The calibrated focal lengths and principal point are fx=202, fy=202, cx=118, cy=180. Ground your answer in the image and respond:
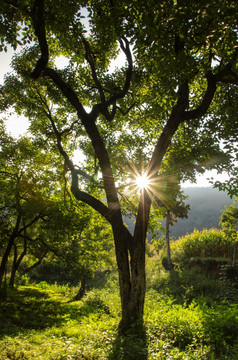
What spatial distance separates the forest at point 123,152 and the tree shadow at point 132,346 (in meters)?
0.03

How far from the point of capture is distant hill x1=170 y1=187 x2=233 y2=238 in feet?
350

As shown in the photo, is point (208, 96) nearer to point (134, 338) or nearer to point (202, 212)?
point (134, 338)

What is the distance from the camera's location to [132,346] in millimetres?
4598

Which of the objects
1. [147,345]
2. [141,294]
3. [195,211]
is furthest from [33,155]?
[195,211]

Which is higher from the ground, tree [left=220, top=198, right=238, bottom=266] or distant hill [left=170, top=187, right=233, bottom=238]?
distant hill [left=170, top=187, right=233, bottom=238]

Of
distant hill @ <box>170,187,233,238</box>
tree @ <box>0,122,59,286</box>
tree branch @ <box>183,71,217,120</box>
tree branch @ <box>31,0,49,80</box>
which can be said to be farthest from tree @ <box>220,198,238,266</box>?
distant hill @ <box>170,187,233,238</box>

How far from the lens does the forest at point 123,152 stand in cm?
462

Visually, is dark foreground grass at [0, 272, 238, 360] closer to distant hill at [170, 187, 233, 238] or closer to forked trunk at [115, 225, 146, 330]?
forked trunk at [115, 225, 146, 330]

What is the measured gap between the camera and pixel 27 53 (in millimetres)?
8875

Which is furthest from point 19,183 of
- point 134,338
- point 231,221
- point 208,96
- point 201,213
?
point 201,213

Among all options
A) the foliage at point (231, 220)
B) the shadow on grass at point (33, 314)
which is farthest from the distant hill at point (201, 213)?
the shadow on grass at point (33, 314)

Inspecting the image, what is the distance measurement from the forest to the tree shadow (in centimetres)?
3

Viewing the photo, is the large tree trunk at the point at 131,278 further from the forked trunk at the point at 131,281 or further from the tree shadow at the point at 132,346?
the tree shadow at the point at 132,346

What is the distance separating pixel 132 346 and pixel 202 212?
125 meters
